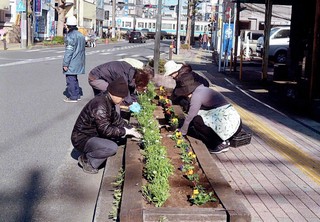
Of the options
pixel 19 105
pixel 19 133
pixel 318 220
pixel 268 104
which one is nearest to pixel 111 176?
pixel 318 220

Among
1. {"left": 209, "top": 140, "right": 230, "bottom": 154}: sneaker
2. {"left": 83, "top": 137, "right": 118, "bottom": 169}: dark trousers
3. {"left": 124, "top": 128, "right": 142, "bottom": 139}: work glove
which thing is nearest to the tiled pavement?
{"left": 209, "top": 140, "right": 230, "bottom": 154}: sneaker

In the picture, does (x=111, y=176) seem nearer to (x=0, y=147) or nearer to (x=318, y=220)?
(x=318, y=220)

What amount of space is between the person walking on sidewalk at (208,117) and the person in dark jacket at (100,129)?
933 mm

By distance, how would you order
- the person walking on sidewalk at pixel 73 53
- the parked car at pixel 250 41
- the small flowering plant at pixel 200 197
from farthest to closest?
the parked car at pixel 250 41 < the person walking on sidewalk at pixel 73 53 < the small flowering plant at pixel 200 197

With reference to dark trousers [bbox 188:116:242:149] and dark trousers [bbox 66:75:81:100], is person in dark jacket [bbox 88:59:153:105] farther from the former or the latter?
dark trousers [bbox 66:75:81:100]

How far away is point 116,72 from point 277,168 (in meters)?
3.22

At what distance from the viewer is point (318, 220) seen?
5.01m

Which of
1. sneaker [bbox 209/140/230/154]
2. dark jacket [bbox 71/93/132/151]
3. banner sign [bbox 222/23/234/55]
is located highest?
banner sign [bbox 222/23/234/55]

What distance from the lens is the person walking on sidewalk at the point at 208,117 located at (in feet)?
23.2

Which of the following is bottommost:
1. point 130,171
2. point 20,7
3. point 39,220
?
point 39,220

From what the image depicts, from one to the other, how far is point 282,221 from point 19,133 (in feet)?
17.3

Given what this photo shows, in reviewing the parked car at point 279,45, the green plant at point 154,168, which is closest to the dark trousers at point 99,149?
the green plant at point 154,168

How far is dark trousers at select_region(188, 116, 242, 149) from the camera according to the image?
7.36 m

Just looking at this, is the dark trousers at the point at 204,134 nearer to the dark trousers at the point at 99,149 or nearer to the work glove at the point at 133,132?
the work glove at the point at 133,132
